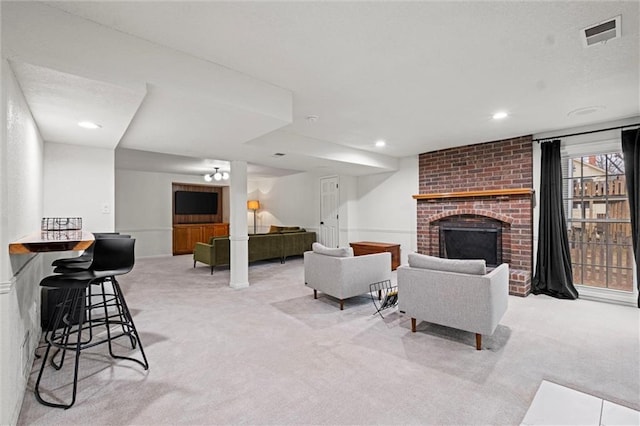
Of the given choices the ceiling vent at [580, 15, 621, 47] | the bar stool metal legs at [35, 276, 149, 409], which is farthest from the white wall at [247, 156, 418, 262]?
the bar stool metal legs at [35, 276, 149, 409]

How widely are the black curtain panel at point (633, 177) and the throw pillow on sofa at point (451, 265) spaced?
2.45 metres

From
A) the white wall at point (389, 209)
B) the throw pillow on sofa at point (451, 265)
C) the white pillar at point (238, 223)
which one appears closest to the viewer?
the throw pillow on sofa at point (451, 265)

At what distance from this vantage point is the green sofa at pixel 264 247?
20.2 ft

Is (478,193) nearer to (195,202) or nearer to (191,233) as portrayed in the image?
(191,233)

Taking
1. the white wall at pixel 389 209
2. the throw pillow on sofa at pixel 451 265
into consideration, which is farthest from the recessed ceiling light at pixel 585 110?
the white wall at pixel 389 209

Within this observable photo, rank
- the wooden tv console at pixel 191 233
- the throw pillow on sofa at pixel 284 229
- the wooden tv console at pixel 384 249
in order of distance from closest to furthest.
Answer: the wooden tv console at pixel 384 249 < the throw pillow on sofa at pixel 284 229 < the wooden tv console at pixel 191 233

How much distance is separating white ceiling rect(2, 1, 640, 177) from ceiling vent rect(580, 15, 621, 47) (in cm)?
4

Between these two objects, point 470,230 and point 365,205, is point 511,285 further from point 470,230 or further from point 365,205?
point 365,205

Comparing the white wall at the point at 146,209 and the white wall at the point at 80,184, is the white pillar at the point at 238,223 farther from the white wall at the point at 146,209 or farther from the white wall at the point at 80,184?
the white wall at the point at 146,209

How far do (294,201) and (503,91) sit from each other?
6405 millimetres

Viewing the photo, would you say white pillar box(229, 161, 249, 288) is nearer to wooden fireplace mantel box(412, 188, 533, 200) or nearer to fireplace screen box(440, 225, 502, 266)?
wooden fireplace mantel box(412, 188, 533, 200)

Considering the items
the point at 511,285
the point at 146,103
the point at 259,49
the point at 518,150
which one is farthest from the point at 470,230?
the point at 146,103

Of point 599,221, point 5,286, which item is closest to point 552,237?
point 599,221

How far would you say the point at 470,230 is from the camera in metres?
5.27
